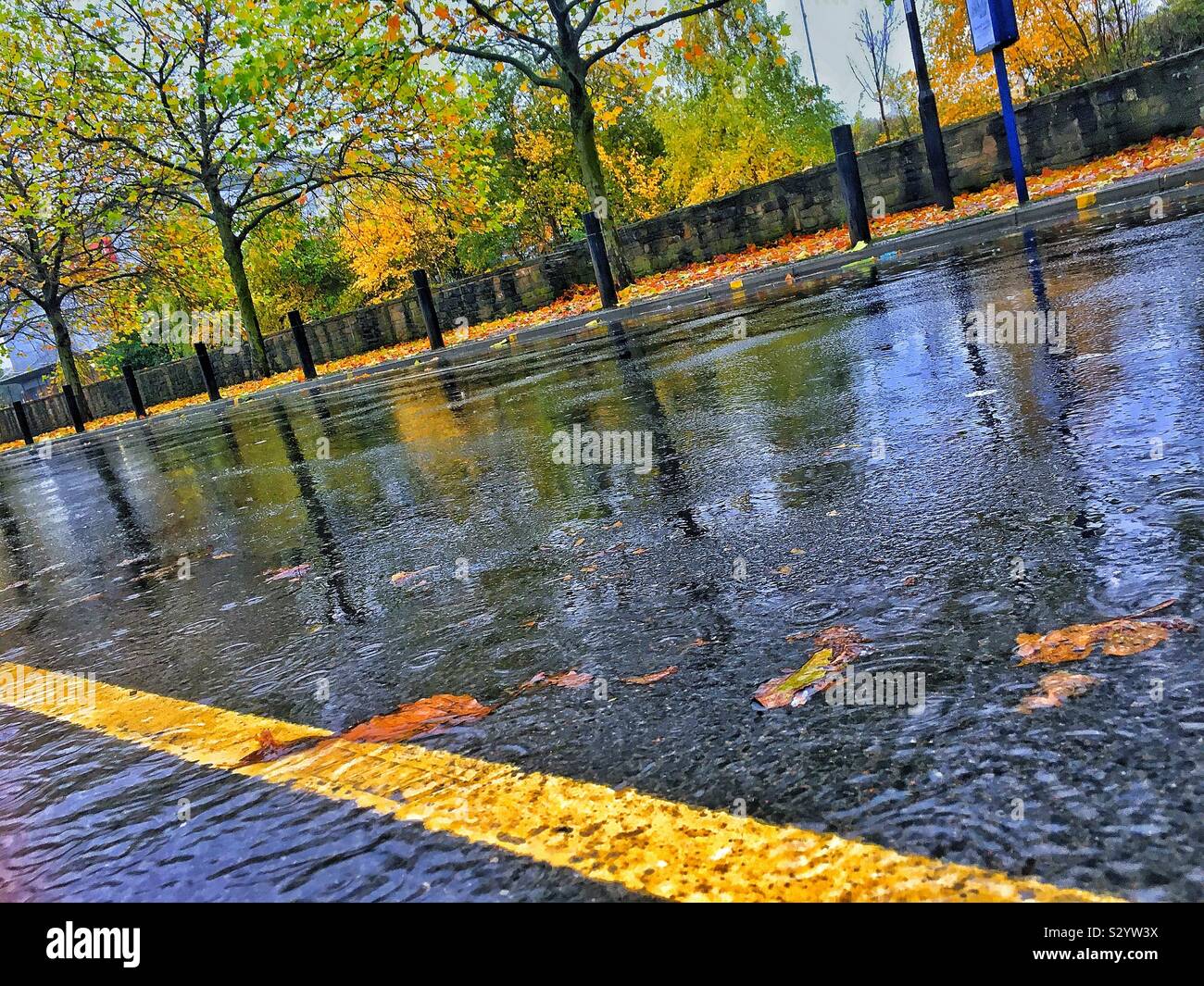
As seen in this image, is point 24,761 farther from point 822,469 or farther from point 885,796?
point 822,469

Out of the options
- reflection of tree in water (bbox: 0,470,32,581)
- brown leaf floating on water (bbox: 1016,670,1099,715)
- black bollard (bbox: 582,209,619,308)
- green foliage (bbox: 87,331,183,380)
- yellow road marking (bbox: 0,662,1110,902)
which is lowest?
brown leaf floating on water (bbox: 1016,670,1099,715)

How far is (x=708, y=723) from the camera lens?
1800mm

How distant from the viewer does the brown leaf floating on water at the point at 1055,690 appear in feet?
5.26

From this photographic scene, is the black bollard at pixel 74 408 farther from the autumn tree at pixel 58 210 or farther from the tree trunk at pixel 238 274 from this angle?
the tree trunk at pixel 238 274

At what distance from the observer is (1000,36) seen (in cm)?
1345

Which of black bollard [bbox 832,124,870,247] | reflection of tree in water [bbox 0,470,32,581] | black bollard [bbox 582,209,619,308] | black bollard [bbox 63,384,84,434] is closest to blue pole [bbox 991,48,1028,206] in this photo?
black bollard [bbox 832,124,870,247]

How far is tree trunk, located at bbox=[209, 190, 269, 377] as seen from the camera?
2730 centimetres

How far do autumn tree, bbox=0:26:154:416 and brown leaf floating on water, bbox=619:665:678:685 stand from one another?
1041 inches

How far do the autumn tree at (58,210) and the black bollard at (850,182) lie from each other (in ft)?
64.2

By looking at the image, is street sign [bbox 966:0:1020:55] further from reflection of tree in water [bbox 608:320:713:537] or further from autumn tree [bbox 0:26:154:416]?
autumn tree [bbox 0:26:154:416]

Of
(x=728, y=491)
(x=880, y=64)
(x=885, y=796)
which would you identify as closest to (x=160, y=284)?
(x=728, y=491)

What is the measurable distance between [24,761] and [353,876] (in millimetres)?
1381

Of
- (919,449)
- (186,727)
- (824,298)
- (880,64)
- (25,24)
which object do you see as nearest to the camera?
(186,727)

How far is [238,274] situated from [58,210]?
4.92 meters
